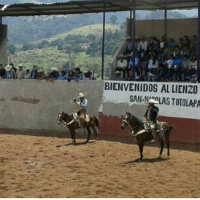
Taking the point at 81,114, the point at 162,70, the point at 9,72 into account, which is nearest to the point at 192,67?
the point at 162,70

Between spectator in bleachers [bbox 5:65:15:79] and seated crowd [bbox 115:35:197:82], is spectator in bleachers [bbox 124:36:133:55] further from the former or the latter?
spectator in bleachers [bbox 5:65:15:79]

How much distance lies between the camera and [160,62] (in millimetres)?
23016

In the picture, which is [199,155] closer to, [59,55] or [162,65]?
[162,65]

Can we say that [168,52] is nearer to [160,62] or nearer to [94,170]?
[160,62]

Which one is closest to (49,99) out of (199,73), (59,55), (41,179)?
(199,73)

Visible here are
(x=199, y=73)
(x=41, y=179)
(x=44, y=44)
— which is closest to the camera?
(x=41, y=179)

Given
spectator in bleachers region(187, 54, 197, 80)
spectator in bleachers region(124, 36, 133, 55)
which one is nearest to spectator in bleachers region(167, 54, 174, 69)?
spectator in bleachers region(187, 54, 197, 80)

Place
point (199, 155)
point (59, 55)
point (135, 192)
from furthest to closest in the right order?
point (59, 55) → point (199, 155) → point (135, 192)

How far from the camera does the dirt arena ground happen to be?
11.8m

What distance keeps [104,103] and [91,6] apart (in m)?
6.79

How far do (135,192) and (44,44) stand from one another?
4997 inches

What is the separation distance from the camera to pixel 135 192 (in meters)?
11.7

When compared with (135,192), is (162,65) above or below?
above

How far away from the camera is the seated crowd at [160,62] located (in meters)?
21.8
